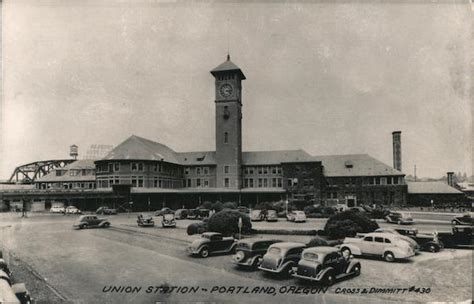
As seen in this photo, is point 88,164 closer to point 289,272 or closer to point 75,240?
point 75,240

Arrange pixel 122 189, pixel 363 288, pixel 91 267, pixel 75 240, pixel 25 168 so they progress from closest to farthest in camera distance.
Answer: pixel 363 288 → pixel 91 267 → pixel 75 240 → pixel 122 189 → pixel 25 168

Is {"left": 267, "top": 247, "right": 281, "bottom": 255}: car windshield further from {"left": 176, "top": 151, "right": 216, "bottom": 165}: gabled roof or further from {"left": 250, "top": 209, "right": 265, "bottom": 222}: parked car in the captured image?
{"left": 176, "top": 151, "right": 216, "bottom": 165}: gabled roof

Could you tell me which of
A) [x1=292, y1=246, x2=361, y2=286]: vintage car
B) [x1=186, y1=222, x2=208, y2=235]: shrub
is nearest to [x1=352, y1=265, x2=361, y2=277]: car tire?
[x1=292, y1=246, x2=361, y2=286]: vintage car

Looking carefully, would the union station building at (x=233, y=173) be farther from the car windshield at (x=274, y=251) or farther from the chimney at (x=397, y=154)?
the car windshield at (x=274, y=251)

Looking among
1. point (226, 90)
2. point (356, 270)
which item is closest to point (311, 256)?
point (356, 270)

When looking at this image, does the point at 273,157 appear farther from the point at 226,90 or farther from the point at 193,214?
the point at 193,214

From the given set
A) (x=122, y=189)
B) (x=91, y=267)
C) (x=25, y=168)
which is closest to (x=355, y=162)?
(x=122, y=189)

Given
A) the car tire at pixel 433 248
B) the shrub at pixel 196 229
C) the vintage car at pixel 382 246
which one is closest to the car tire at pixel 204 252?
the vintage car at pixel 382 246
